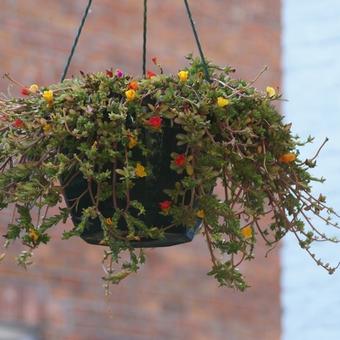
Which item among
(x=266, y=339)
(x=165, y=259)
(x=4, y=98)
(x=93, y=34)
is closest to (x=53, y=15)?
(x=93, y=34)

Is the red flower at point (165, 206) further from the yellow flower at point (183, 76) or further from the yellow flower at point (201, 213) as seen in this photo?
the yellow flower at point (183, 76)

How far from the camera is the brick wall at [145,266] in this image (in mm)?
4652

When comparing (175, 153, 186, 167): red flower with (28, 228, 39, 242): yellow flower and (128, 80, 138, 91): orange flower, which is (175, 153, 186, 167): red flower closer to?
(128, 80, 138, 91): orange flower

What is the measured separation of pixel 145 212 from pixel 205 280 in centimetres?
290

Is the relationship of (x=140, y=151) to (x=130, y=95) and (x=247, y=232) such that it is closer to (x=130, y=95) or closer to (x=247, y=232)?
(x=130, y=95)

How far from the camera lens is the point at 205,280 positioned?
5.03 meters

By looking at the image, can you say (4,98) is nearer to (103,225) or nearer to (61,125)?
(61,125)

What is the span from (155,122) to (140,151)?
0.07 metres

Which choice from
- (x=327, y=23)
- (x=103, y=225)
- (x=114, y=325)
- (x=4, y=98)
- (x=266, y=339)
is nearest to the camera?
(x=103, y=225)

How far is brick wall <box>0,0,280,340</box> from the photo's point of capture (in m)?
4.65

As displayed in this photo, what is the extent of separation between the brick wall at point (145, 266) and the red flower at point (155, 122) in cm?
239

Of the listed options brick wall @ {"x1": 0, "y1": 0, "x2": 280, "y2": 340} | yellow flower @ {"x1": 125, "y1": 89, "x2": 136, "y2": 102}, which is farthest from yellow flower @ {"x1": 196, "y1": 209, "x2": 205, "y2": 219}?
brick wall @ {"x1": 0, "y1": 0, "x2": 280, "y2": 340}

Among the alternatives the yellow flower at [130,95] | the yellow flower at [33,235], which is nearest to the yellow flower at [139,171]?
the yellow flower at [130,95]

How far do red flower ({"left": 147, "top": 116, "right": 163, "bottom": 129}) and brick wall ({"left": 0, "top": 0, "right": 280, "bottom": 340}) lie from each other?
2.39 metres
